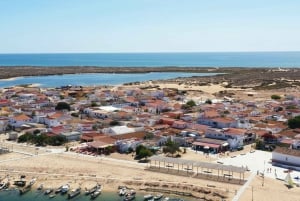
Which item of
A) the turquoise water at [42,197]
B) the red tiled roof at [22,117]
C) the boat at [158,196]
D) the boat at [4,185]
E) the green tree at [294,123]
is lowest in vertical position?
the turquoise water at [42,197]

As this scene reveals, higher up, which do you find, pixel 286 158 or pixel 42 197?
pixel 286 158

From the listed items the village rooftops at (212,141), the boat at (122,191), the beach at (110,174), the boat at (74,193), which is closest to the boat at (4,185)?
the beach at (110,174)

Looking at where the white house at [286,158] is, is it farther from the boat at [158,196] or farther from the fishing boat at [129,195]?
the fishing boat at [129,195]

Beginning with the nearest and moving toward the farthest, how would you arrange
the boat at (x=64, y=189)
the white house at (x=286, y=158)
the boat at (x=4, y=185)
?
the boat at (x=64, y=189) < the boat at (x=4, y=185) < the white house at (x=286, y=158)

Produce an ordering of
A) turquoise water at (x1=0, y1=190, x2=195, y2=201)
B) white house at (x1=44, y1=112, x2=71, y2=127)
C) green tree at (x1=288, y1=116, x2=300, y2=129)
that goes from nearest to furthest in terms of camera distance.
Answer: turquoise water at (x1=0, y1=190, x2=195, y2=201) → green tree at (x1=288, y1=116, x2=300, y2=129) → white house at (x1=44, y1=112, x2=71, y2=127)

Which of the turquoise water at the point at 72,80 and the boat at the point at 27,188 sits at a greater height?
the boat at the point at 27,188

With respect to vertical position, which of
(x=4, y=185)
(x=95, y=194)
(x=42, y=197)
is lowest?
(x=42, y=197)

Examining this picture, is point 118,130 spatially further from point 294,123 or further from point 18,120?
point 294,123

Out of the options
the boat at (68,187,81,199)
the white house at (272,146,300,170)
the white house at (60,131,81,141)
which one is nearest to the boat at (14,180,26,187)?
the boat at (68,187,81,199)

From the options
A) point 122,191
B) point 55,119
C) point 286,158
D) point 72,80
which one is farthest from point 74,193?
point 72,80

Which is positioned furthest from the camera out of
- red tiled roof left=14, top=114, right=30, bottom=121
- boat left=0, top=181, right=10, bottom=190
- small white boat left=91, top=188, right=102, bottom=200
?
red tiled roof left=14, top=114, right=30, bottom=121

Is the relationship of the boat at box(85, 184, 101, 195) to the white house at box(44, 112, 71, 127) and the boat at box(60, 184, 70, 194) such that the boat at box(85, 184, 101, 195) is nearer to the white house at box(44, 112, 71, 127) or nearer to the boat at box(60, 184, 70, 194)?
the boat at box(60, 184, 70, 194)
